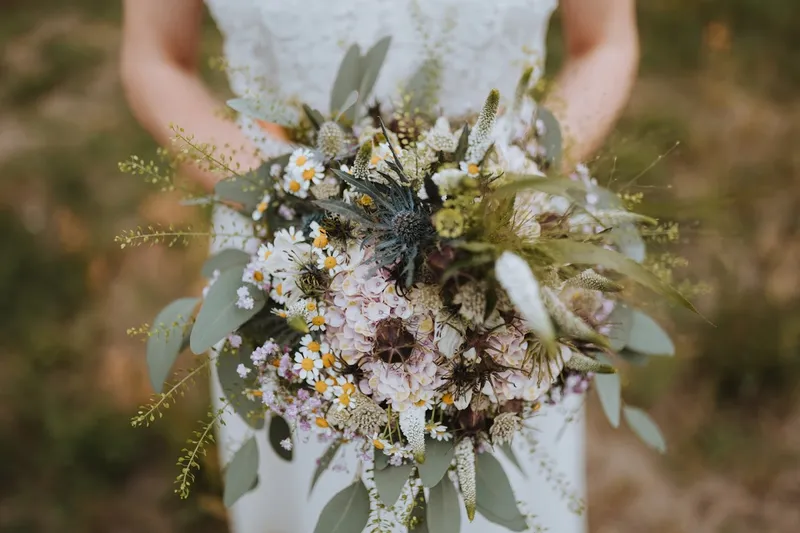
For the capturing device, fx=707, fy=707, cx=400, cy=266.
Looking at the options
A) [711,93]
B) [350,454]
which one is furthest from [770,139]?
[350,454]

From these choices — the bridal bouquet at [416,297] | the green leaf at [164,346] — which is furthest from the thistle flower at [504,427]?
the green leaf at [164,346]

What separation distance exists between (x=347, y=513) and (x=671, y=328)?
1.86 meters

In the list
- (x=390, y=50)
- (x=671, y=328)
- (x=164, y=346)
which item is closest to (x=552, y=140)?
(x=390, y=50)

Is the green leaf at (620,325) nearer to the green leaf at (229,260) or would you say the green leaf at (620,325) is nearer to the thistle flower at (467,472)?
the thistle flower at (467,472)

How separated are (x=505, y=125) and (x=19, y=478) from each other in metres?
2.09

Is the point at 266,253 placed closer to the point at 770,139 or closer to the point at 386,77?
the point at 386,77

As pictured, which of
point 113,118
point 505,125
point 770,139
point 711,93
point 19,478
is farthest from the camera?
point 113,118

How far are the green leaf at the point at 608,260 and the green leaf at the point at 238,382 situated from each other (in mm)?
414

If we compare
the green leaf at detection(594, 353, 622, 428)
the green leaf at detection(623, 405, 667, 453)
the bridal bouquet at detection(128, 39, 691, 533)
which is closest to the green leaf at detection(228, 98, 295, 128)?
the bridal bouquet at detection(128, 39, 691, 533)

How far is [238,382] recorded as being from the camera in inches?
35.5

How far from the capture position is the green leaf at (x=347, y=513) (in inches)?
33.5

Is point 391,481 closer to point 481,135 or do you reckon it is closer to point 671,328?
point 481,135

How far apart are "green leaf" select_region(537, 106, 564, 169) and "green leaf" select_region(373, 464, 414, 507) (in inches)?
16.9

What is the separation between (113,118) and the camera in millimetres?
3084
